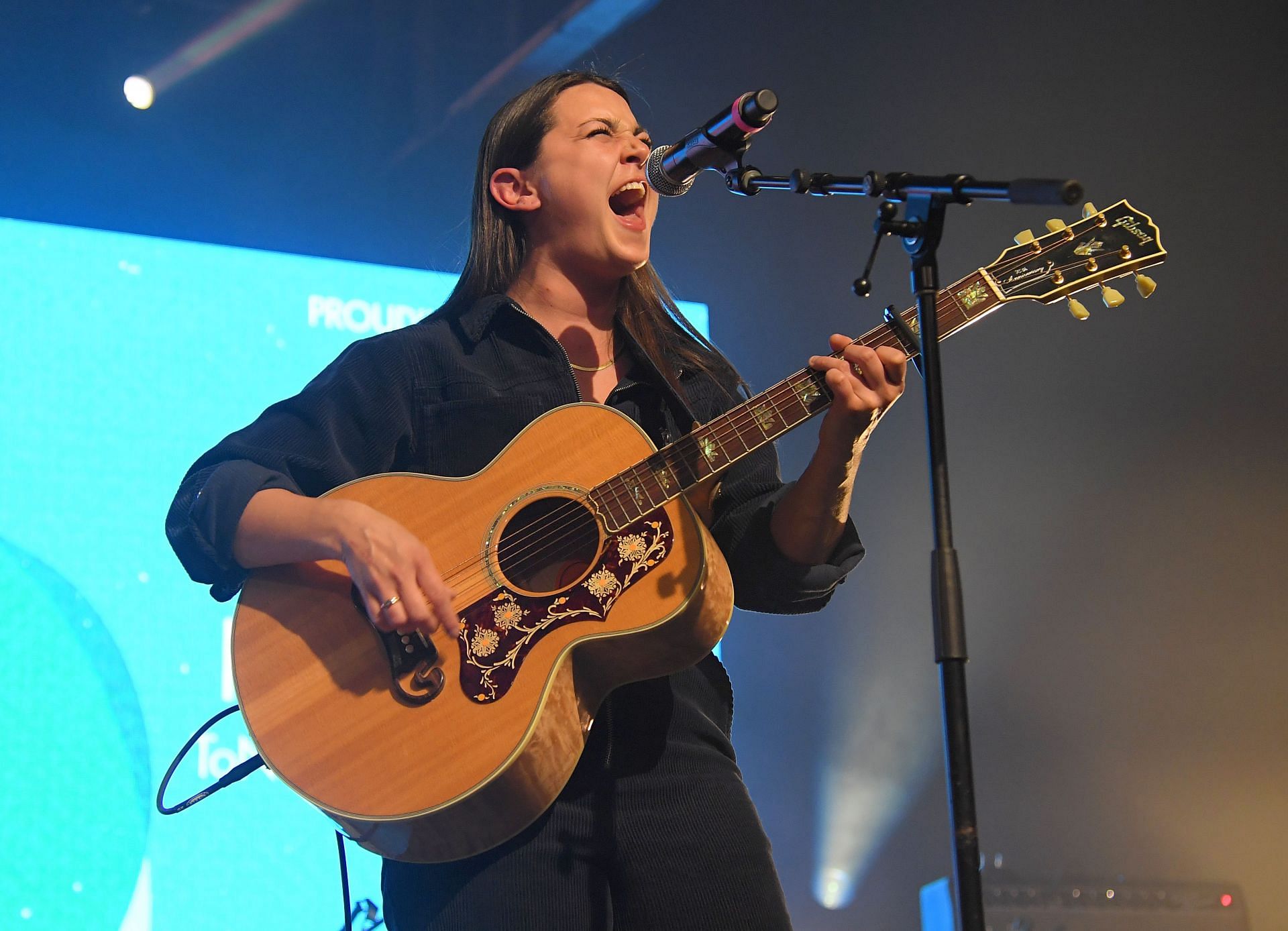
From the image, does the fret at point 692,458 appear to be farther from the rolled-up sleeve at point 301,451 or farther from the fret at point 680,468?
the rolled-up sleeve at point 301,451

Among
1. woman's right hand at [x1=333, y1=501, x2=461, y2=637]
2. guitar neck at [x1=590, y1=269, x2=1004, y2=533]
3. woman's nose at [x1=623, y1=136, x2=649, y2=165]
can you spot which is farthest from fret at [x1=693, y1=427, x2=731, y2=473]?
woman's nose at [x1=623, y1=136, x2=649, y2=165]

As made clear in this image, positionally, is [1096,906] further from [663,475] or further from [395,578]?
[395,578]

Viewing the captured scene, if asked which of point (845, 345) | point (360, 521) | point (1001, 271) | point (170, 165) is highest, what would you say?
point (170, 165)

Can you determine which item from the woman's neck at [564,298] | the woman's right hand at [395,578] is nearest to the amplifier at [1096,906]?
the woman's neck at [564,298]

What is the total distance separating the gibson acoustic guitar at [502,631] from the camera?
1424 millimetres

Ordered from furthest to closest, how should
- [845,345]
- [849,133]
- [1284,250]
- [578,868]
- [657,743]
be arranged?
1. [1284,250]
2. [849,133]
3. [845,345]
4. [657,743]
5. [578,868]

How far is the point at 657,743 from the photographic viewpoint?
5.18 feet

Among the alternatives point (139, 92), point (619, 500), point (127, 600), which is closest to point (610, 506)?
point (619, 500)

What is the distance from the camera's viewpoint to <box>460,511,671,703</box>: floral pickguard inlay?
1.49 metres

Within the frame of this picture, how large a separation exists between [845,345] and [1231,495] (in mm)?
3228

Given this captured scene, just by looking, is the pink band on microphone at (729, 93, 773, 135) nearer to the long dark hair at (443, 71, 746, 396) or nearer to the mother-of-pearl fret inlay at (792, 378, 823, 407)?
the mother-of-pearl fret inlay at (792, 378, 823, 407)

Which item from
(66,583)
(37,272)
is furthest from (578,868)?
(37,272)

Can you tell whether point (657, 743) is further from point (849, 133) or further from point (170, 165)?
point (849, 133)

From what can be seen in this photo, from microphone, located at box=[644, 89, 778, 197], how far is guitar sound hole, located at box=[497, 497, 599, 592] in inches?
20.1
